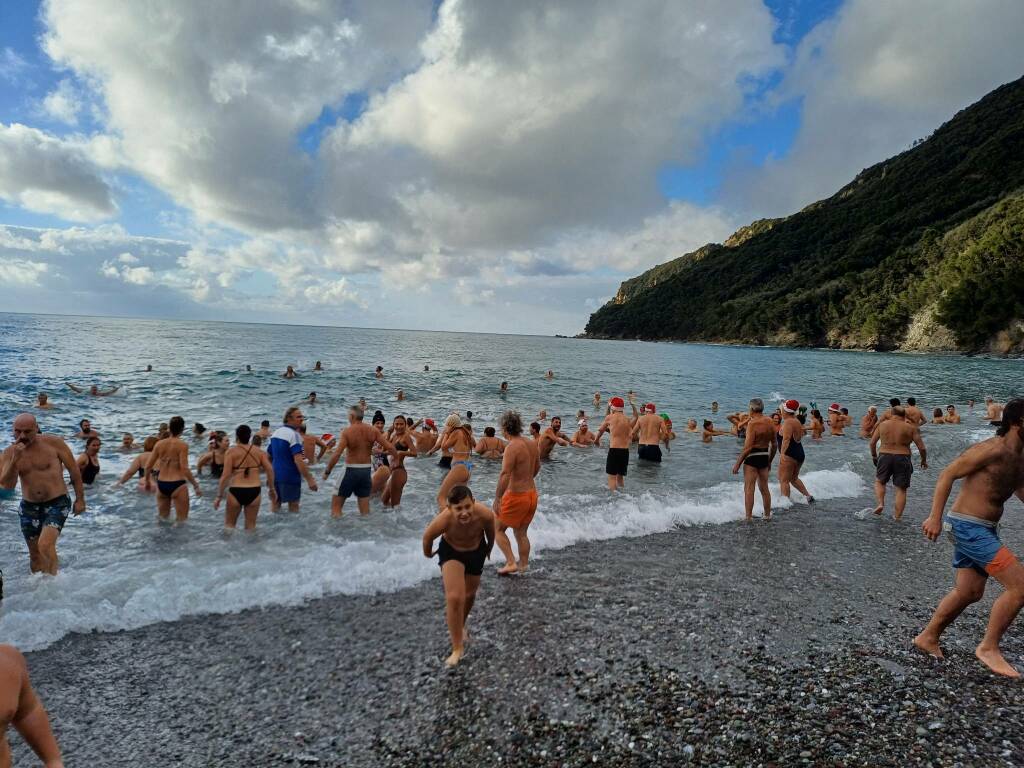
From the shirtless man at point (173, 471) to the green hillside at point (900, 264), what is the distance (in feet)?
281

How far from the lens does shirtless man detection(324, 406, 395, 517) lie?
8.20m

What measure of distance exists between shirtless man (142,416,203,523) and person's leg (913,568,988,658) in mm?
9060

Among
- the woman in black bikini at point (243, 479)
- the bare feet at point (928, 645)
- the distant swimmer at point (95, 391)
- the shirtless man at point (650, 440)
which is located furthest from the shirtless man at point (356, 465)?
the distant swimmer at point (95, 391)

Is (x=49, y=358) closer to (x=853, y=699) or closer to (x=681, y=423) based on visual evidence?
(x=681, y=423)

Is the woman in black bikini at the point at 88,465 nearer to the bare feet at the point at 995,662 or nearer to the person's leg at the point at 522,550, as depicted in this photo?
the person's leg at the point at 522,550

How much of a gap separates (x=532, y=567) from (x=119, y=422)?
→ 17614 mm

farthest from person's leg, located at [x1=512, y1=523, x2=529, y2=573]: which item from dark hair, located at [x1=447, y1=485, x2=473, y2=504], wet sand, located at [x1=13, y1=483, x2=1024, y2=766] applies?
dark hair, located at [x1=447, y1=485, x2=473, y2=504]

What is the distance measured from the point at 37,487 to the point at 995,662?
29.7 ft

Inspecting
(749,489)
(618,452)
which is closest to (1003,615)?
(749,489)

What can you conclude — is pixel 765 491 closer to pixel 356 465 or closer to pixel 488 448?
pixel 356 465

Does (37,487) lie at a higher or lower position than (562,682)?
higher

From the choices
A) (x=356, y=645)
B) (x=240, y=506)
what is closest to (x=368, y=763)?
(x=356, y=645)

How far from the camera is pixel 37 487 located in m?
5.52

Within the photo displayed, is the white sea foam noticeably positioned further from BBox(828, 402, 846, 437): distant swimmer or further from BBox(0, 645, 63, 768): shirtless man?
BBox(828, 402, 846, 437): distant swimmer
